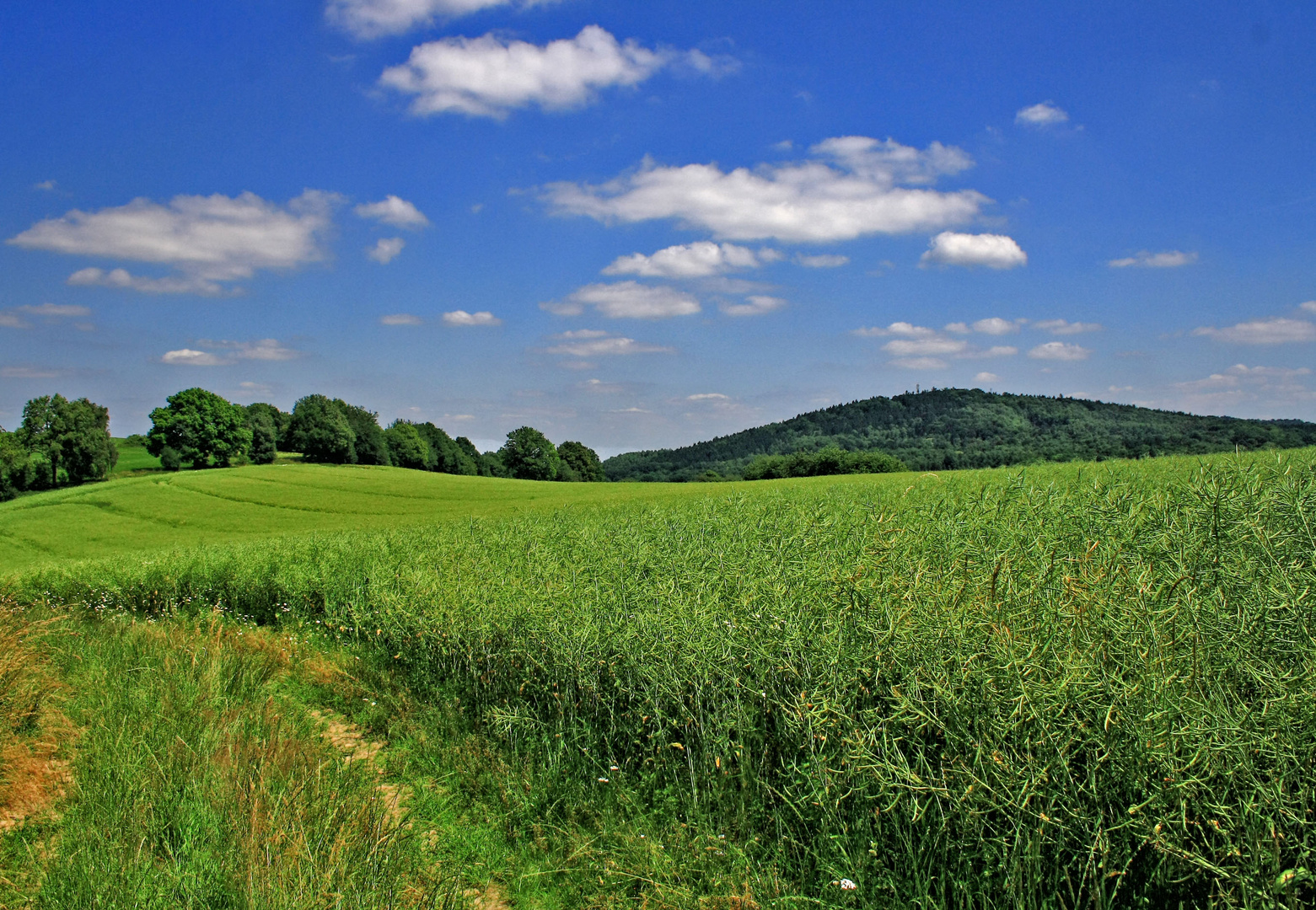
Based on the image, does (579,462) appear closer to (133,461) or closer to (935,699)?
(133,461)

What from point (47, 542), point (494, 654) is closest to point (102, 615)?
point (494, 654)

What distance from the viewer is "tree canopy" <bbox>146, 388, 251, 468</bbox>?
6681cm

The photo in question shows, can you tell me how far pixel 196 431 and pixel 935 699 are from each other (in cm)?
7947

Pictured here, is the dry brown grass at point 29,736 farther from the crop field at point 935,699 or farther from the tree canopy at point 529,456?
the tree canopy at point 529,456

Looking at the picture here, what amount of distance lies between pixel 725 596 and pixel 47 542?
35859 millimetres

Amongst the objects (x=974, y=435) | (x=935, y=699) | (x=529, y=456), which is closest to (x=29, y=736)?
(x=935, y=699)

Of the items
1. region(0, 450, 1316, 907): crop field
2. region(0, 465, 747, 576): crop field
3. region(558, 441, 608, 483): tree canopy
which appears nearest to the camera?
region(0, 450, 1316, 907): crop field

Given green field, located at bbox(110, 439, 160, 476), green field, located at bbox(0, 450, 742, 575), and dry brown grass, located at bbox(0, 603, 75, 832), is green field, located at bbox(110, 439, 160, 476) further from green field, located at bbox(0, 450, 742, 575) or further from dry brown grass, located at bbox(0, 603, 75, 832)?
dry brown grass, located at bbox(0, 603, 75, 832)

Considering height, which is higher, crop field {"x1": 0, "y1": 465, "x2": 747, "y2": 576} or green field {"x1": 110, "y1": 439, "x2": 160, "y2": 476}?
green field {"x1": 110, "y1": 439, "x2": 160, "y2": 476}

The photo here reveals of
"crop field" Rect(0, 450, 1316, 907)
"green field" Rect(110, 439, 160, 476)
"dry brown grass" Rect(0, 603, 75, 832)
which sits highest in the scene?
"green field" Rect(110, 439, 160, 476)

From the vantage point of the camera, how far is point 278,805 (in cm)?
439

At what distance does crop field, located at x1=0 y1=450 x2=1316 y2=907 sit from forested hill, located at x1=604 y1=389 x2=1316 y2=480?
17.9 meters

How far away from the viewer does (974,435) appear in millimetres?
71688

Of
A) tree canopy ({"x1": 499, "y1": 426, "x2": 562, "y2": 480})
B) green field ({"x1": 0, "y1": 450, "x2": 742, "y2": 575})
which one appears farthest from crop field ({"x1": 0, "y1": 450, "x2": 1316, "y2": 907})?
tree canopy ({"x1": 499, "y1": 426, "x2": 562, "y2": 480})
